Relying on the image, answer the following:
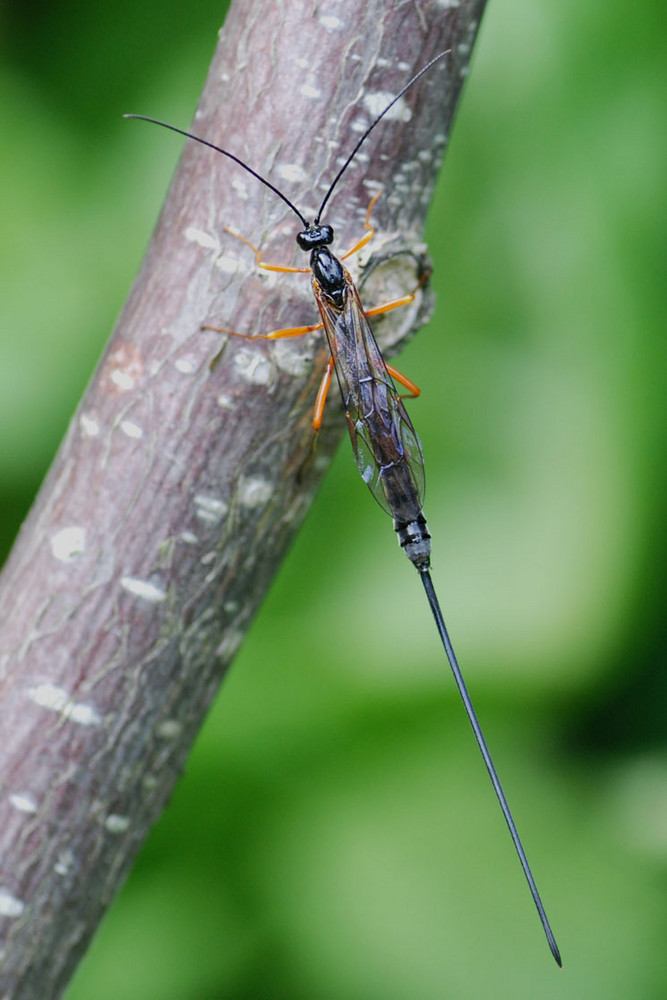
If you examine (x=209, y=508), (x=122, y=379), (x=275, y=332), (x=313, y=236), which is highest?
(x=313, y=236)

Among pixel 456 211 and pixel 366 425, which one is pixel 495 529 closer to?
pixel 456 211

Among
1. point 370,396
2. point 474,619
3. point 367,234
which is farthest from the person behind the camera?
point 474,619

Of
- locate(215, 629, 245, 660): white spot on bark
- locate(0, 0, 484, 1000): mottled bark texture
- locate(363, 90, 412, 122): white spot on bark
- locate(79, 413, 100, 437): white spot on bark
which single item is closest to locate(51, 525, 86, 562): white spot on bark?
locate(0, 0, 484, 1000): mottled bark texture

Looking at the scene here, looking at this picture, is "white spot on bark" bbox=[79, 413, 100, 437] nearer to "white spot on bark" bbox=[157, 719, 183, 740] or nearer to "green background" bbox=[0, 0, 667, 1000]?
"white spot on bark" bbox=[157, 719, 183, 740]

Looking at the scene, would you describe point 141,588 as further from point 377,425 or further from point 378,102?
point 378,102

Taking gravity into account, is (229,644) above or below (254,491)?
below

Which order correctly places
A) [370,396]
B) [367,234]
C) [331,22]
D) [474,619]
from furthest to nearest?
[474,619] → [370,396] → [367,234] → [331,22]

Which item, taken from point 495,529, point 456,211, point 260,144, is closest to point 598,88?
point 456,211

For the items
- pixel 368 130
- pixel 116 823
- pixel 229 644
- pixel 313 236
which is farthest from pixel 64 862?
pixel 368 130
